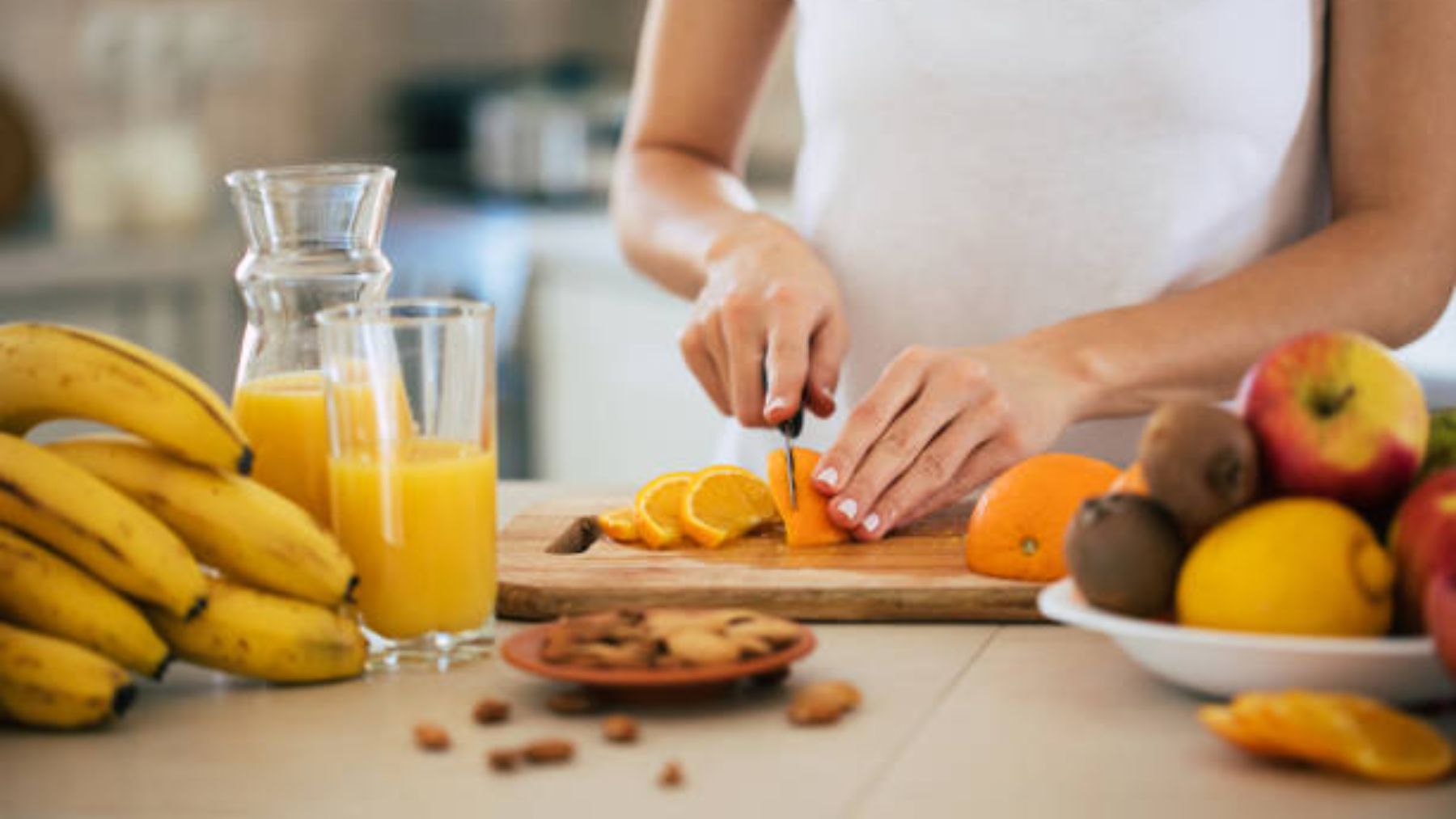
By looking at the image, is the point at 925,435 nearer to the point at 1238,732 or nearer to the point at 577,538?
the point at 577,538

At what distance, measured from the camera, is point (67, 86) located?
13.2ft

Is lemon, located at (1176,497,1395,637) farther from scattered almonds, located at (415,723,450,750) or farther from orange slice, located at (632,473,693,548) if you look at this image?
orange slice, located at (632,473,693,548)

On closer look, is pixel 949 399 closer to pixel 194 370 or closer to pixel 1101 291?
pixel 1101 291

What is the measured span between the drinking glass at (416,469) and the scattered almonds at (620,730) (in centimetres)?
18

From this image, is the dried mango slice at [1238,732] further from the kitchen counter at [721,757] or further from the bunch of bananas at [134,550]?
the bunch of bananas at [134,550]

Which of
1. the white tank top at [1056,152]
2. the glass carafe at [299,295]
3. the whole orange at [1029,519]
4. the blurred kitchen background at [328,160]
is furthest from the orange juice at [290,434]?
the blurred kitchen background at [328,160]

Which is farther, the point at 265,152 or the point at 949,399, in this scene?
the point at 265,152

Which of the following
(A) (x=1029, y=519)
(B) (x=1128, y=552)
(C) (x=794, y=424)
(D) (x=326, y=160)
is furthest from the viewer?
(D) (x=326, y=160)

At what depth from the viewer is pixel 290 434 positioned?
115 centimetres

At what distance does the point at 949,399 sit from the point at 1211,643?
1.57ft

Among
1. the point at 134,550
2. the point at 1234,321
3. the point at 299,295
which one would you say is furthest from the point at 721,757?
the point at 1234,321

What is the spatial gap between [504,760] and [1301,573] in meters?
0.41

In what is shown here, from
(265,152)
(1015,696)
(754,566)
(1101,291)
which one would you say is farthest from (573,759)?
(265,152)

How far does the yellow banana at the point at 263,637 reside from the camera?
101 centimetres
